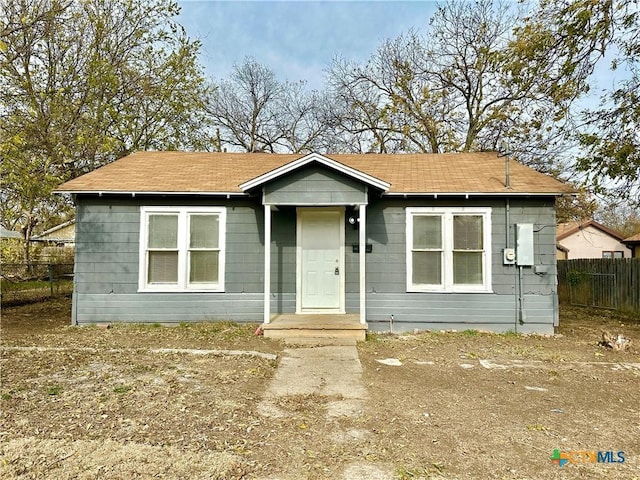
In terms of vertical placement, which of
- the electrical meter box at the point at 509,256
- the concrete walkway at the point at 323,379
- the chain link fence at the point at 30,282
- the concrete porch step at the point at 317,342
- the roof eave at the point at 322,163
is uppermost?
the roof eave at the point at 322,163

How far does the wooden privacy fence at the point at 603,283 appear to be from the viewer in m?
12.1

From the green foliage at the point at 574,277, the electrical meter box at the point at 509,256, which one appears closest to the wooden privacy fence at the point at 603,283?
the green foliage at the point at 574,277

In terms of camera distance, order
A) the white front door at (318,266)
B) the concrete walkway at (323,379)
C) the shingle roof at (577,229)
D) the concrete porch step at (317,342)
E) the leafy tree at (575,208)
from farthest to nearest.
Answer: the shingle roof at (577,229) < the leafy tree at (575,208) < the white front door at (318,266) < the concrete porch step at (317,342) < the concrete walkway at (323,379)

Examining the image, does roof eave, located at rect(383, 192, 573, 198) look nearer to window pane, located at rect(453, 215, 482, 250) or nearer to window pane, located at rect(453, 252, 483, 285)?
window pane, located at rect(453, 215, 482, 250)

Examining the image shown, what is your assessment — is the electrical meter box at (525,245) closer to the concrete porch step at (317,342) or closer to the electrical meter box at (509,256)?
the electrical meter box at (509,256)

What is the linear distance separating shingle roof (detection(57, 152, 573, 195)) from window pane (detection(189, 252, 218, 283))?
1.32 m

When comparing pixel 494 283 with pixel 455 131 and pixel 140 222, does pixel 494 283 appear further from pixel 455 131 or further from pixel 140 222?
pixel 455 131

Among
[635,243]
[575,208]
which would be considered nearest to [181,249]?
[575,208]

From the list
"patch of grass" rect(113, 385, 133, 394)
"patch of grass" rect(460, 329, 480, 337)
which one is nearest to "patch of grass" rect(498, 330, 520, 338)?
"patch of grass" rect(460, 329, 480, 337)

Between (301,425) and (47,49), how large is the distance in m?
13.5

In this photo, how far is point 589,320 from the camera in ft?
36.2

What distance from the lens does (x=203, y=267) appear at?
8594mm

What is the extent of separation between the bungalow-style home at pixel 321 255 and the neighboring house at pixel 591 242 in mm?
26367

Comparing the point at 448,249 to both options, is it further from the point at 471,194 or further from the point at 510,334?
the point at 510,334
